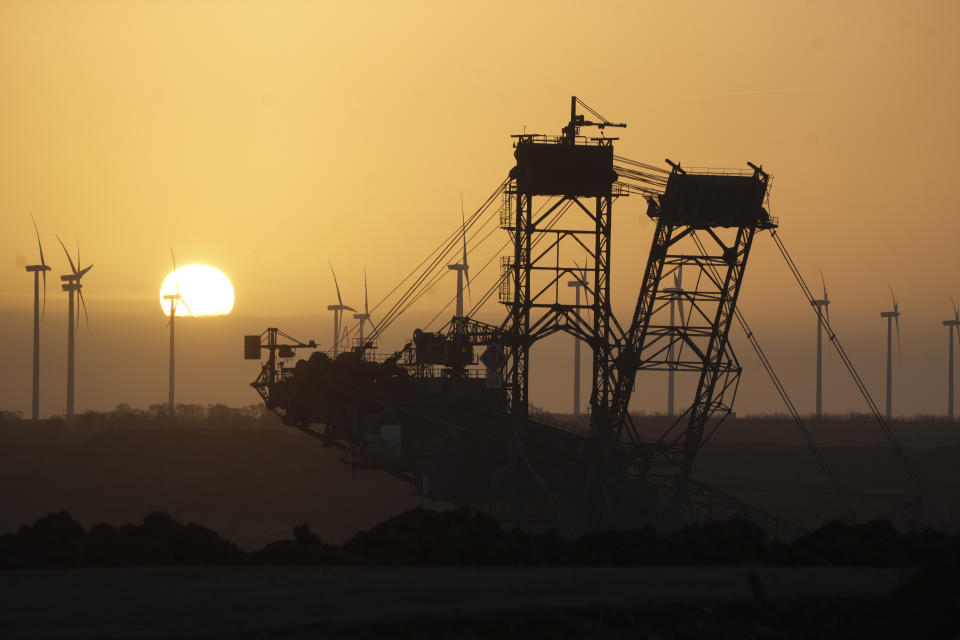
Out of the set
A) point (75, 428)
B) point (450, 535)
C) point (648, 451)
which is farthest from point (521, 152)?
point (75, 428)

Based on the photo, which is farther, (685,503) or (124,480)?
(124,480)

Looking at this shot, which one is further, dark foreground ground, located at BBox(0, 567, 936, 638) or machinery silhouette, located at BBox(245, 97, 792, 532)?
machinery silhouette, located at BBox(245, 97, 792, 532)

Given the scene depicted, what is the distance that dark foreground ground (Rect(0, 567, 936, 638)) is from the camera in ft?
86.7

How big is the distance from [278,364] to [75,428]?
105224 millimetres

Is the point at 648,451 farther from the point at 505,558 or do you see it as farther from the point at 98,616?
the point at 98,616

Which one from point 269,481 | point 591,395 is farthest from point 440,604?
point 269,481

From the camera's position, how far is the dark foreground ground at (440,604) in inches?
1041

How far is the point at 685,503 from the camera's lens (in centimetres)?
7431

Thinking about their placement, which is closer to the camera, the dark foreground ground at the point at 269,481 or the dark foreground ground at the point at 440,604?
the dark foreground ground at the point at 440,604

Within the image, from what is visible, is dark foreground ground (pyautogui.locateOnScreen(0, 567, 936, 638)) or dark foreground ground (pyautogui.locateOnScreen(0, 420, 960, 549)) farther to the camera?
dark foreground ground (pyautogui.locateOnScreen(0, 420, 960, 549))

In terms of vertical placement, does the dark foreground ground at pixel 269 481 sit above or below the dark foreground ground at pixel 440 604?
below

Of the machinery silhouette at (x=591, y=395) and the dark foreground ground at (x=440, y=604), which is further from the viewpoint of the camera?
the machinery silhouette at (x=591, y=395)

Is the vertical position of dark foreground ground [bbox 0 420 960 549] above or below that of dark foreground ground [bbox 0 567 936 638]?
below

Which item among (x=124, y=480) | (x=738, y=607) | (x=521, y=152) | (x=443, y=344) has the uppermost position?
(x=521, y=152)
